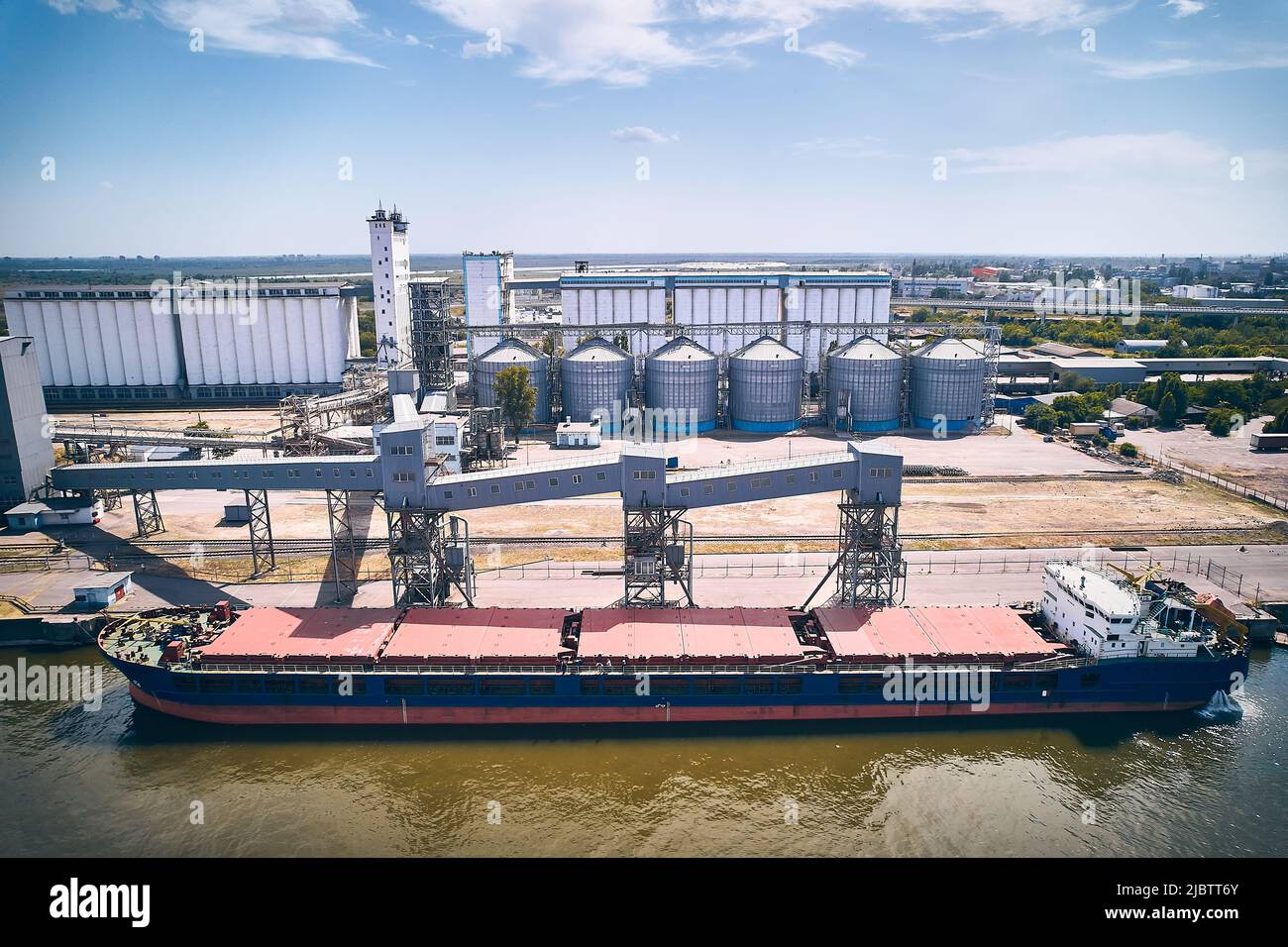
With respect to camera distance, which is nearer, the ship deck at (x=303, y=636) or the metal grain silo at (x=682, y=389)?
the ship deck at (x=303, y=636)

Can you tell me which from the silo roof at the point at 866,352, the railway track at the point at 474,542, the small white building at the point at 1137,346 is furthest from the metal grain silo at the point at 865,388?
the small white building at the point at 1137,346

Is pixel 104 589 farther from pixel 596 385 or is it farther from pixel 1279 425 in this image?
pixel 1279 425

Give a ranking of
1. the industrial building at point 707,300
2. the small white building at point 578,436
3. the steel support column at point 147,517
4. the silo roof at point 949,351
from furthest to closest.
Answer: the industrial building at point 707,300, the silo roof at point 949,351, the small white building at point 578,436, the steel support column at point 147,517

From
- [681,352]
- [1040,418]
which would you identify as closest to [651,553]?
[681,352]

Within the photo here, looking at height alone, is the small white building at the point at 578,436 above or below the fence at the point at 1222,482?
above

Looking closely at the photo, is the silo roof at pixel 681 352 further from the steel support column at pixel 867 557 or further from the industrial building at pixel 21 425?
the industrial building at pixel 21 425

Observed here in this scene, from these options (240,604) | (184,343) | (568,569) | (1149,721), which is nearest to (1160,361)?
(1149,721)

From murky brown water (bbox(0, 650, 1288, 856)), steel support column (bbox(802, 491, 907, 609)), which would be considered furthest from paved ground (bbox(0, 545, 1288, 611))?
murky brown water (bbox(0, 650, 1288, 856))
